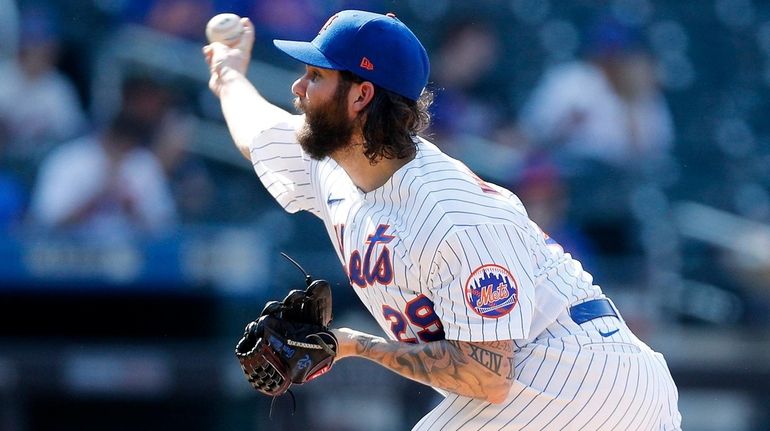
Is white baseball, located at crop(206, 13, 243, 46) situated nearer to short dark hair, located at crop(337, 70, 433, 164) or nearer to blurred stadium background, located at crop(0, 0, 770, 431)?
short dark hair, located at crop(337, 70, 433, 164)

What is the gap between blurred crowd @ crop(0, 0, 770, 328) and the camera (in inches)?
263

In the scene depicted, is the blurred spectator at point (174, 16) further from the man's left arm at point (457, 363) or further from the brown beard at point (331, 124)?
the man's left arm at point (457, 363)

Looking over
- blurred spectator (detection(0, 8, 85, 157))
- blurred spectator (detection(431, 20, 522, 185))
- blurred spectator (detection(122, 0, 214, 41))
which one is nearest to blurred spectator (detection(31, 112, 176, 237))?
blurred spectator (detection(0, 8, 85, 157))

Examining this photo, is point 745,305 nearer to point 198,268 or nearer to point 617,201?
point 617,201

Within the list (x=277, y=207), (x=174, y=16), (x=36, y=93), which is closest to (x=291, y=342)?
(x=277, y=207)

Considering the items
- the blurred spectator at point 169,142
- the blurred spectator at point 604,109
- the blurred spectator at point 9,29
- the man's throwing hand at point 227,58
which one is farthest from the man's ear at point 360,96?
the blurred spectator at point 9,29

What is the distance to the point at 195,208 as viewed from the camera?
6.89 meters

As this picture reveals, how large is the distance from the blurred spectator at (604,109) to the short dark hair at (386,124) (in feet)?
14.1

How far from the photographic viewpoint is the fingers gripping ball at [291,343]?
9.94 ft

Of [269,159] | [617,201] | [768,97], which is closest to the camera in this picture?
[269,159]

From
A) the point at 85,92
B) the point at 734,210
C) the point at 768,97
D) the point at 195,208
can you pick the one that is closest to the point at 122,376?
the point at 195,208

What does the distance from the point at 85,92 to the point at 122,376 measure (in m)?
2.22

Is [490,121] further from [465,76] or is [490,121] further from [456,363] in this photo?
[456,363]

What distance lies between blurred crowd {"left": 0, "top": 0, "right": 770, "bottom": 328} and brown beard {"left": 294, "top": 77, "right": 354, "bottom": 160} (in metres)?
3.07
